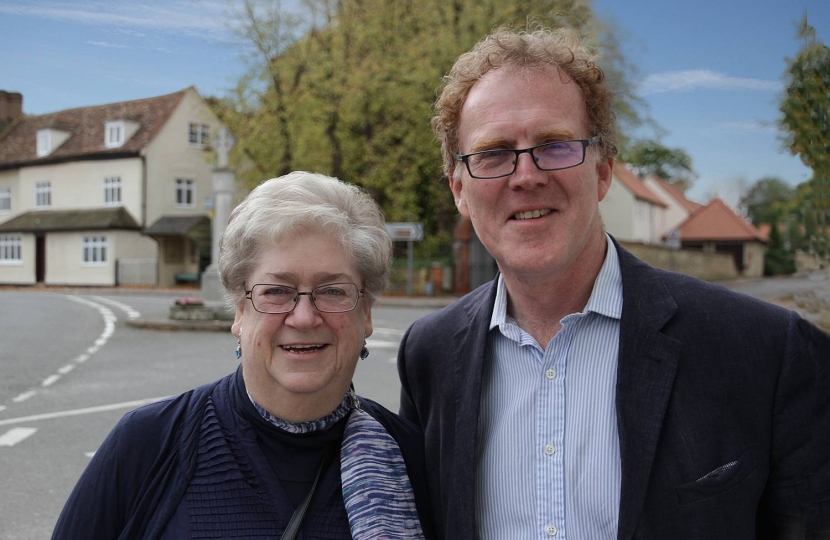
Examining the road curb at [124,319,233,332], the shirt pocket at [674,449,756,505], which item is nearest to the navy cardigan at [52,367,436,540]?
the shirt pocket at [674,449,756,505]

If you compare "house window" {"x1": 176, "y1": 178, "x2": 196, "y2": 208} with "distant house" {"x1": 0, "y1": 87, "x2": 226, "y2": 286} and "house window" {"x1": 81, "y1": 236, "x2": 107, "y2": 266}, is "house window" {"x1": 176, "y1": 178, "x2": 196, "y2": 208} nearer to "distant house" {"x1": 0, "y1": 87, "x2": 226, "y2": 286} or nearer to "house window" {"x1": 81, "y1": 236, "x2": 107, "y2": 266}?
"distant house" {"x1": 0, "y1": 87, "x2": 226, "y2": 286}

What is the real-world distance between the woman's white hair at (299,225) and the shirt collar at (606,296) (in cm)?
40

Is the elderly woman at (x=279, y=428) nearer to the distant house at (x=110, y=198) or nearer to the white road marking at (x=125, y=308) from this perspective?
the white road marking at (x=125, y=308)

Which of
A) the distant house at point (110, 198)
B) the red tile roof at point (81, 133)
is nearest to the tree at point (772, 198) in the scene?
the distant house at point (110, 198)

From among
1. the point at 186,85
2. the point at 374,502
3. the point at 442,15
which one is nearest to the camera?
the point at 374,502

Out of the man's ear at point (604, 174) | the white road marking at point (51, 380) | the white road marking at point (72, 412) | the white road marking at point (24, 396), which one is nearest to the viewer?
the man's ear at point (604, 174)

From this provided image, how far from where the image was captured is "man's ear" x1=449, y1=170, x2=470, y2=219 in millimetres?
2330

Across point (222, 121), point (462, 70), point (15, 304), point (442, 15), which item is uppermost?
point (442, 15)

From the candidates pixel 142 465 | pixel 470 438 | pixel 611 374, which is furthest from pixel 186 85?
pixel 611 374

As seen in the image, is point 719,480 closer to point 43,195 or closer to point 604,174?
point 604,174

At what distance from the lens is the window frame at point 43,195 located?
3878cm

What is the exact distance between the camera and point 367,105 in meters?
26.2

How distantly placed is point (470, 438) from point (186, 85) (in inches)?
66.7

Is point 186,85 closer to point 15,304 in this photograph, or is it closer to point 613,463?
point 613,463
